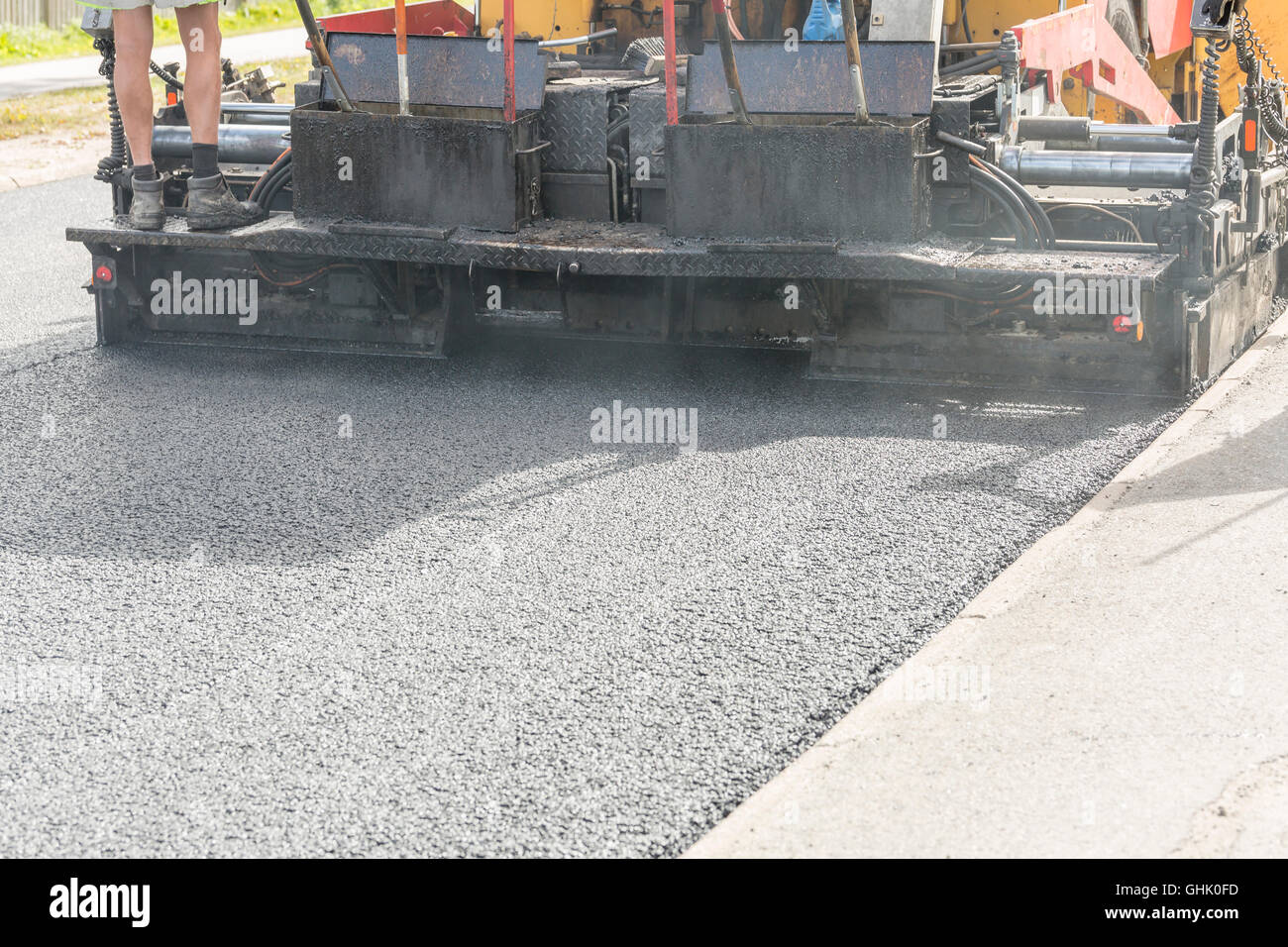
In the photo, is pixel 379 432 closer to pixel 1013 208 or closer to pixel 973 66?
pixel 1013 208

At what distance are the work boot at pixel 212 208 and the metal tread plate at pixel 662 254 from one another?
0.08m

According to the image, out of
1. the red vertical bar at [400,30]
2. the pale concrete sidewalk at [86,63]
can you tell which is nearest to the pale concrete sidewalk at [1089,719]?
the red vertical bar at [400,30]

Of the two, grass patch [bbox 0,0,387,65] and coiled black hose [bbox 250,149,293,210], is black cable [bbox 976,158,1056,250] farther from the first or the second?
grass patch [bbox 0,0,387,65]

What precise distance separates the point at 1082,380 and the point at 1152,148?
1352 mm

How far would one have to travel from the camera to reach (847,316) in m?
6.78

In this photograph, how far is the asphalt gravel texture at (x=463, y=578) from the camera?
357cm

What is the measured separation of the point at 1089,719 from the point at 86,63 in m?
20.8

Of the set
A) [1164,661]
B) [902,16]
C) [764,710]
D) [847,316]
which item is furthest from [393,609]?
[902,16]

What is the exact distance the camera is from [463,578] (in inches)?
190

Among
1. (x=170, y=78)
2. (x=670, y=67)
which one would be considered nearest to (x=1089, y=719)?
(x=670, y=67)

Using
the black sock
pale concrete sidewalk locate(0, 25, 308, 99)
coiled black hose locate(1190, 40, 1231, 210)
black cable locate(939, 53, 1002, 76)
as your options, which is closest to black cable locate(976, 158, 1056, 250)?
coiled black hose locate(1190, 40, 1231, 210)

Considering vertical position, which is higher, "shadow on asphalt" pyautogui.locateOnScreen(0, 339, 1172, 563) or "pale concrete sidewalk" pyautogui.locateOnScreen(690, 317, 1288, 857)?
"shadow on asphalt" pyautogui.locateOnScreen(0, 339, 1172, 563)

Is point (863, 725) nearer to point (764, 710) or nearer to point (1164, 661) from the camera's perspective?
point (764, 710)

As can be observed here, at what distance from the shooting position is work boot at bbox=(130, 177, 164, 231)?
723 cm
